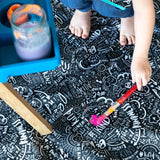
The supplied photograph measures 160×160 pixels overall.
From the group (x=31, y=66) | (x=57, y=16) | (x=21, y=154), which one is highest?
(x=31, y=66)

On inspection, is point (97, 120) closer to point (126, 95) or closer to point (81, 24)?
point (126, 95)

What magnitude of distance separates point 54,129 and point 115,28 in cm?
46

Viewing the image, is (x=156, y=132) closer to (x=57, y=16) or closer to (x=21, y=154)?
(x=21, y=154)

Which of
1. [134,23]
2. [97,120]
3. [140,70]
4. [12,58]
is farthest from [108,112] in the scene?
[12,58]

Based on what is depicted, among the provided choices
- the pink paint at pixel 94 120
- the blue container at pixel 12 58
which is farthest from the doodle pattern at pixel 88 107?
the blue container at pixel 12 58

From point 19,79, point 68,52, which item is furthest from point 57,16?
point 19,79

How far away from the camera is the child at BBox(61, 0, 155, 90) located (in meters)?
0.68

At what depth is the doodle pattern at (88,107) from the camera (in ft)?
2.65

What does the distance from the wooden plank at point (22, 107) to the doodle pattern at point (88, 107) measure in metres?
0.06

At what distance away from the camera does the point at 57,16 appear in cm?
102

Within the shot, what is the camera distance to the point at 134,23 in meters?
0.73

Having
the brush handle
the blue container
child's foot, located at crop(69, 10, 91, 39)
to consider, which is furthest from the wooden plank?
child's foot, located at crop(69, 10, 91, 39)

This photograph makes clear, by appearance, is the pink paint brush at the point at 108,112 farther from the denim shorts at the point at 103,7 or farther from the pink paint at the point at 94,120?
the denim shorts at the point at 103,7

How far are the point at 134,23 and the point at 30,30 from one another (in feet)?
1.28
